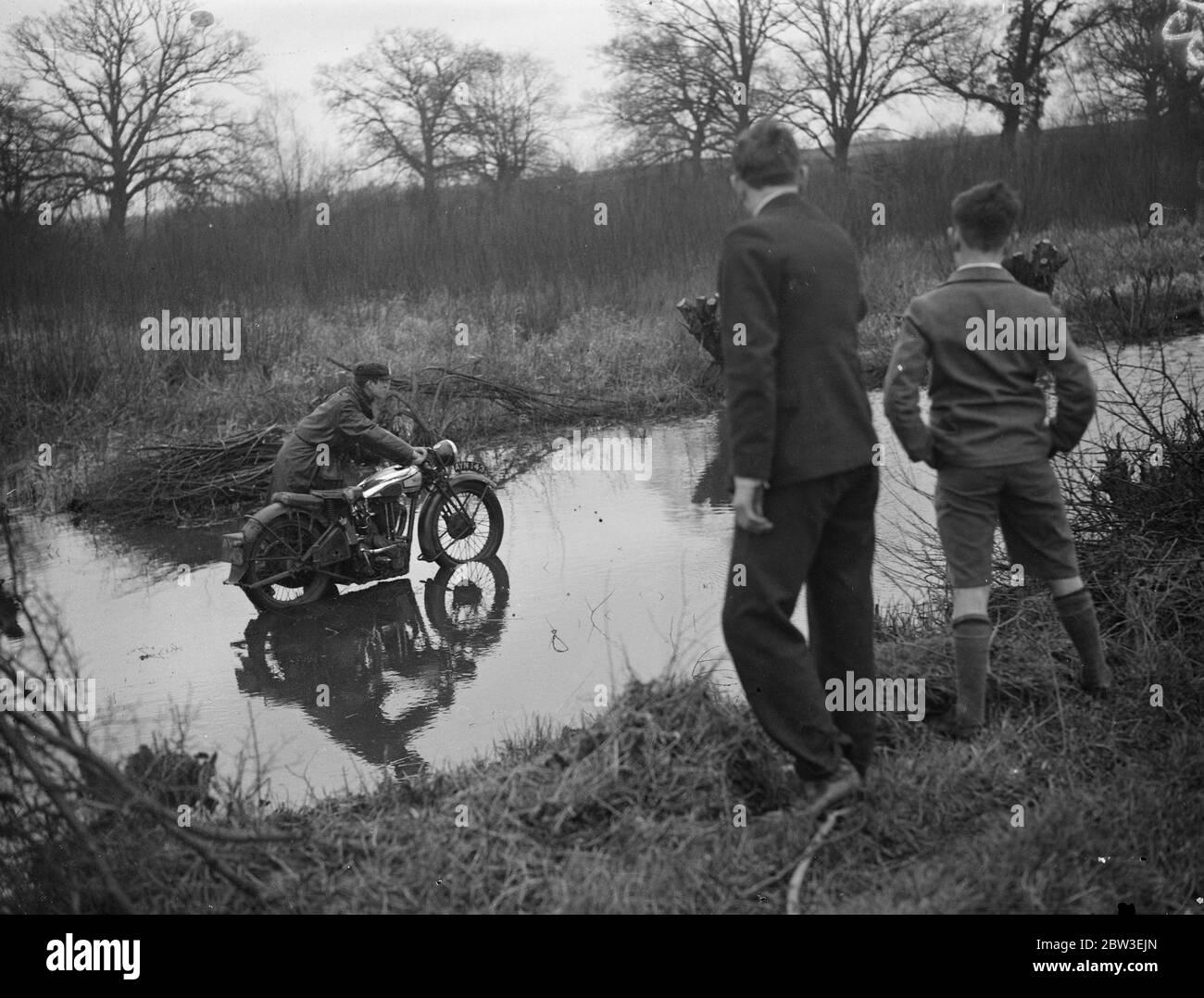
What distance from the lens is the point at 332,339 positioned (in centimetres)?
1731

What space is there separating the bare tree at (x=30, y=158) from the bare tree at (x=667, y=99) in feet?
44.7

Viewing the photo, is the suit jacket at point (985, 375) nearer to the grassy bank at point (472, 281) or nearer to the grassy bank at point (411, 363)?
the grassy bank at point (472, 281)

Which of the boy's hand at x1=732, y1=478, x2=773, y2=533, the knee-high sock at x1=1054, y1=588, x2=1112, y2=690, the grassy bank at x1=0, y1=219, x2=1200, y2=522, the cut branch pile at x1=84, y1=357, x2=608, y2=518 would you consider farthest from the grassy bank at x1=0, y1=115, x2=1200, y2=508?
the boy's hand at x1=732, y1=478, x2=773, y2=533

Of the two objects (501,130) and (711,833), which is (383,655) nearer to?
(711,833)

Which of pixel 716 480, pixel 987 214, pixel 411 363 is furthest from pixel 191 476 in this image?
pixel 987 214

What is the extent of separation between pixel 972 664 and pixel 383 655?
149 inches

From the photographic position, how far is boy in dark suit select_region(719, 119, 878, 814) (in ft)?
12.2

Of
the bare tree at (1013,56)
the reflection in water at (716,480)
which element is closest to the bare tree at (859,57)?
the bare tree at (1013,56)

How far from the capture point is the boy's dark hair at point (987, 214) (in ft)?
14.5

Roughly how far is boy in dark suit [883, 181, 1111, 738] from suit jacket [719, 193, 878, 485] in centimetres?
57

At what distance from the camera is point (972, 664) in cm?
456

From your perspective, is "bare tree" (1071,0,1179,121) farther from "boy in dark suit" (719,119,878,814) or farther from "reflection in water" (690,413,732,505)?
"boy in dark suit" (719,119,878,814)
